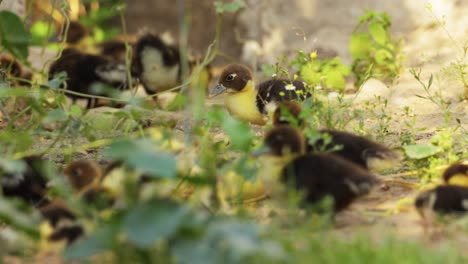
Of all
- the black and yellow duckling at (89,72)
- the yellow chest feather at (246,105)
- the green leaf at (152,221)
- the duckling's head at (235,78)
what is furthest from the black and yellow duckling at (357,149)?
the black and yellow duckling at (89,72)

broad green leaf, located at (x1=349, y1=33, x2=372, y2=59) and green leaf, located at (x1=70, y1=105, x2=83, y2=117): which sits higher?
broad green leaf, located at (x1=349, y1=33, x2=372, y2=59)

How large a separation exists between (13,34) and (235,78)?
177 cm

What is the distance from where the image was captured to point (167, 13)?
10.4 meters

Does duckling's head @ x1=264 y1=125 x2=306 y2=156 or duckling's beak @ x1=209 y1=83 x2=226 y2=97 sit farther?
duckling's beak @ x1=209 y1=83 x2=226 y2=97

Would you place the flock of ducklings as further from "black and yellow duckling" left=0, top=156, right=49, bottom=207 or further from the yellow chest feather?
the yellow chest feather

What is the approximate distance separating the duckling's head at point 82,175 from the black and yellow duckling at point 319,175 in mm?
786

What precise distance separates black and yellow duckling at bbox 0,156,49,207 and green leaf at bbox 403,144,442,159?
182 cm

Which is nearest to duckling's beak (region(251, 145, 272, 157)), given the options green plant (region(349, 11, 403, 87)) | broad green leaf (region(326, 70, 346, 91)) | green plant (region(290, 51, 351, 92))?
green plant (region(290, 51, 351, 92))

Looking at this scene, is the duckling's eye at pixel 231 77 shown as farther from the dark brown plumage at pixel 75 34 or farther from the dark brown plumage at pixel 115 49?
the dark brown plumage at pixel 75 34

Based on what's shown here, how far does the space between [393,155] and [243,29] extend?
567 cm

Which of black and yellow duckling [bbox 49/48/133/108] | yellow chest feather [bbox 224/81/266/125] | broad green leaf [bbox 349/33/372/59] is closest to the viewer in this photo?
yellow chest feather [bbox 224/81/266/125]

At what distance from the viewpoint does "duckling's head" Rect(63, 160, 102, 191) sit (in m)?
3.66

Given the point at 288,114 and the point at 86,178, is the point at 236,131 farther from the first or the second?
the point at 86,178

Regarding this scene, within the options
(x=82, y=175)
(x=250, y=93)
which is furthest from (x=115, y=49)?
(x=82, y=175)
